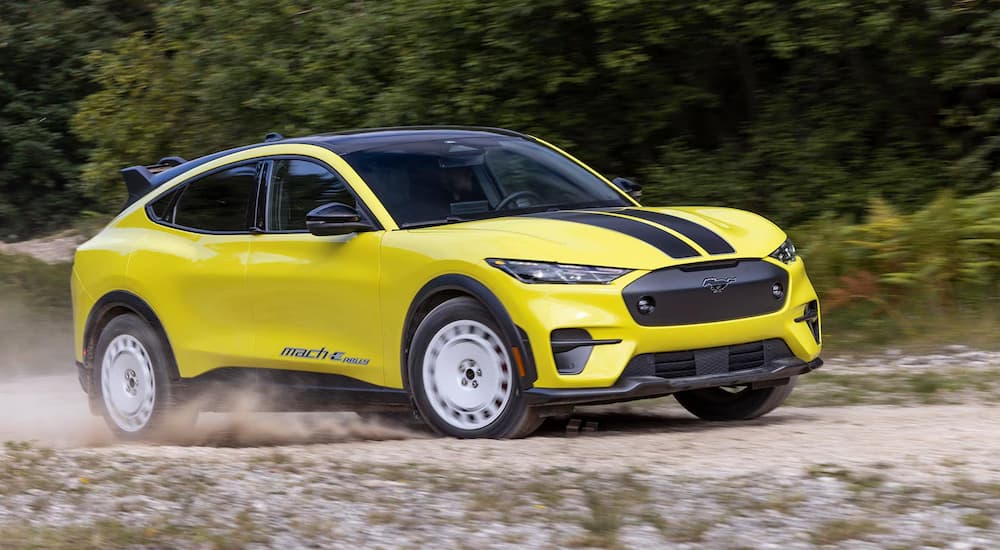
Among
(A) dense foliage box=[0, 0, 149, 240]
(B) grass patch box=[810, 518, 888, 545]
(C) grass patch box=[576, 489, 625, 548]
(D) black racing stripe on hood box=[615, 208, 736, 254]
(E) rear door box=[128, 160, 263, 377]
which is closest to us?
(B) grass patch box=[810, 518, 888, 545]

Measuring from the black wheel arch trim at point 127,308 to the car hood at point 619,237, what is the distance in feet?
6.77

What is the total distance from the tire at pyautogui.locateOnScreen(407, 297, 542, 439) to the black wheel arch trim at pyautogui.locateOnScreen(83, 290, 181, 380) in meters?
1.98

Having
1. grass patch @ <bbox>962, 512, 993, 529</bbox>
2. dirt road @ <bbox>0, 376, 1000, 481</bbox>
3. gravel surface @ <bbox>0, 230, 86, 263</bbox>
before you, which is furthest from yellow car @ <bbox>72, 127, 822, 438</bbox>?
gravel surface @ <bbox>0, 230, 86, 263</bbox>

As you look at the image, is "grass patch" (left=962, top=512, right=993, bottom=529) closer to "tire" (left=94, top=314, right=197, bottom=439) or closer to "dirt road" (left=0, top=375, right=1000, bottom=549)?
"dirt road" (left=0, top=375, right=1000, bottom=549)

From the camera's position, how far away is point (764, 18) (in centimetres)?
1369

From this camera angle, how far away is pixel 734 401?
803cm

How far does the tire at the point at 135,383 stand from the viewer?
8.59 m

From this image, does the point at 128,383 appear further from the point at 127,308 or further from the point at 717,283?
the point at 717,283

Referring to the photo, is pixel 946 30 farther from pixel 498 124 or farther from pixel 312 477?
pixel 312 477

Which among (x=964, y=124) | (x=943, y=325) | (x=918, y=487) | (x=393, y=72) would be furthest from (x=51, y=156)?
(x=918, y=487)

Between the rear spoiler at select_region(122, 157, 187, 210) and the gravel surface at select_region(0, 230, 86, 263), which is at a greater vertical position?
the rear spoiler at select_region(122, 157, 187, 210)

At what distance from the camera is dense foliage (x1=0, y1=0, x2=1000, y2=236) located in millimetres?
13531

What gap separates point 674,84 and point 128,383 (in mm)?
8032

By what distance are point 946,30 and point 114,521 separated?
32.7 ft
